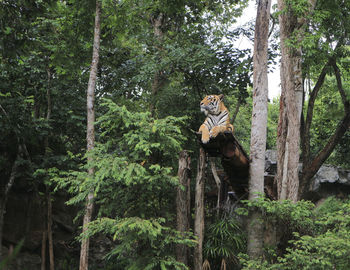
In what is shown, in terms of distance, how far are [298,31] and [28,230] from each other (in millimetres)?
7554

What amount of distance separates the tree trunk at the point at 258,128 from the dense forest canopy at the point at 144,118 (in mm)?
234

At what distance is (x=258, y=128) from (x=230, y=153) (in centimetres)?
80

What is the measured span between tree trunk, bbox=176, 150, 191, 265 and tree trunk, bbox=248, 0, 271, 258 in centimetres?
99

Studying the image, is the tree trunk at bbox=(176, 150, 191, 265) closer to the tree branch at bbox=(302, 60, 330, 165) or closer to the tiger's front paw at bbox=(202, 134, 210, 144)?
the tiger's front paw at bbox=(202, 134, 210, 144)

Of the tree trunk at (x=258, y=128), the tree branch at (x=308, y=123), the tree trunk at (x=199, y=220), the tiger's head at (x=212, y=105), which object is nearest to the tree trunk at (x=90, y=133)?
the tree trunk at (x=199, y=220)

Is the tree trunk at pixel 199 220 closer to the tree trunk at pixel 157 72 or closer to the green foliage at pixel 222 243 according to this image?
the green foliage at pixel 222 243

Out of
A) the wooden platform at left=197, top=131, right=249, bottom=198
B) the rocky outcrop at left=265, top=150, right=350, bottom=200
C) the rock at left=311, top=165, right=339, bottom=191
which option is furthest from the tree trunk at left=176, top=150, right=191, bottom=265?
the rock at left=311, top=165, right=339, bottom=191

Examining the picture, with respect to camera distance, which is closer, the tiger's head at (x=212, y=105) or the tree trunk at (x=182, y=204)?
the tiger's head at (x=212, y=105)

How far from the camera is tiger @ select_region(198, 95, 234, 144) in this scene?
16.0 ft

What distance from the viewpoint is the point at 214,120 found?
198 inches

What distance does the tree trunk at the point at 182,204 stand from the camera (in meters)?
5.28

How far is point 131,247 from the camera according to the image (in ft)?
17.0

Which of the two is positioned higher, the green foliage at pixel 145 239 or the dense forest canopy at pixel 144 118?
the dense forest canopy at pixel 144 118

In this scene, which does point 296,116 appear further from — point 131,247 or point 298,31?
point 131,247
